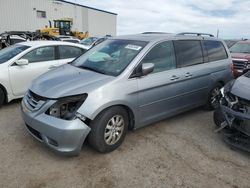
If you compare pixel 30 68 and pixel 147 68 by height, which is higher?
pixel 147 68

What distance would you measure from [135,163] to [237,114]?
1.60 metres

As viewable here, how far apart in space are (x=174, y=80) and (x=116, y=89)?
4.26 feet

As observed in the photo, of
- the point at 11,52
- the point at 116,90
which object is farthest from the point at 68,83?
the point at 11,52

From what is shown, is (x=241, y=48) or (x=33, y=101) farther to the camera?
(x=241, y=48)

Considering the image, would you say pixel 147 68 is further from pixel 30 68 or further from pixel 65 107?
pixel 30 68

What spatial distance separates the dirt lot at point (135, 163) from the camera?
2844 mm

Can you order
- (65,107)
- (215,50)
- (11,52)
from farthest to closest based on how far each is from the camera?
1. (11,52)
2. (215,50)
3. (65,107)

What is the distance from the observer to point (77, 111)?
9.71ft

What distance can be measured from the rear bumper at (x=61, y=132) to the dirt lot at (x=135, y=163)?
0.29 metres

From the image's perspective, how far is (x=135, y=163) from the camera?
10.6 feet

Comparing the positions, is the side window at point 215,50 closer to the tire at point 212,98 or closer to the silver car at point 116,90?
the silver car at point 116,90

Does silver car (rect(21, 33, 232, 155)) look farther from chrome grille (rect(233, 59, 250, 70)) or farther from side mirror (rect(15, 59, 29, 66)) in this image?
chrome grille (rect(233, 59, 250, 70))

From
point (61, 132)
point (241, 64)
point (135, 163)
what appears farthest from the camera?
point (241, 64)

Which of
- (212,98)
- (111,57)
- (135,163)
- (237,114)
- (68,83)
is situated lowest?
(135,163)
